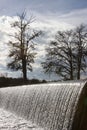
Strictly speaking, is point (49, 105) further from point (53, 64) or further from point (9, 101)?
point (53, 64)

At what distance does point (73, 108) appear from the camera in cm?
1025

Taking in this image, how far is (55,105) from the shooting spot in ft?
38.6

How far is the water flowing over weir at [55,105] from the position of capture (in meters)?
9.62

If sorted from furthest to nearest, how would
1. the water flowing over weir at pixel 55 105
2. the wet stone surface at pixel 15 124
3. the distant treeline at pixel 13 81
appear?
the distant treeline at pixel 13 81 → the wet stone surface at pixel 15 124 → the water flowing over weir at pixel 55 105

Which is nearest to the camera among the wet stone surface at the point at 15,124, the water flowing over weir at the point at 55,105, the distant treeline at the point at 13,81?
the water flowing over weir at the point at 55,105

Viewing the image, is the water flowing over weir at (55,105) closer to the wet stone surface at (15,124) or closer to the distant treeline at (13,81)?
the wet stone surface at (15,124)

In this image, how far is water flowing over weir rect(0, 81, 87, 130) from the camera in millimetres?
9617

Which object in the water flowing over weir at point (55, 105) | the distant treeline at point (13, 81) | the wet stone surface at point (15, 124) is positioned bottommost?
the distant treeline at point (13, 81)

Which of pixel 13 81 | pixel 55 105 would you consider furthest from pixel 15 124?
pixel 13 81

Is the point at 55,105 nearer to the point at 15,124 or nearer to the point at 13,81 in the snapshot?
the point at 15,124

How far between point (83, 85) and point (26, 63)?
85.9 feet

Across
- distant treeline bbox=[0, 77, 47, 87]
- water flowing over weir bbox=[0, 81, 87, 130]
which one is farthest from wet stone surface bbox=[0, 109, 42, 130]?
distant treeline bbox=[0, 77, 47, 87]

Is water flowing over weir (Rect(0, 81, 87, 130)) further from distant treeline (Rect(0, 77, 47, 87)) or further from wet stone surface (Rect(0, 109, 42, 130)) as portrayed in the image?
distant treeline (Rect(0, 77, 47, 87))

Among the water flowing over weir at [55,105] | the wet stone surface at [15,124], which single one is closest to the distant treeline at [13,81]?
the water flowing over weir at [55,105]
